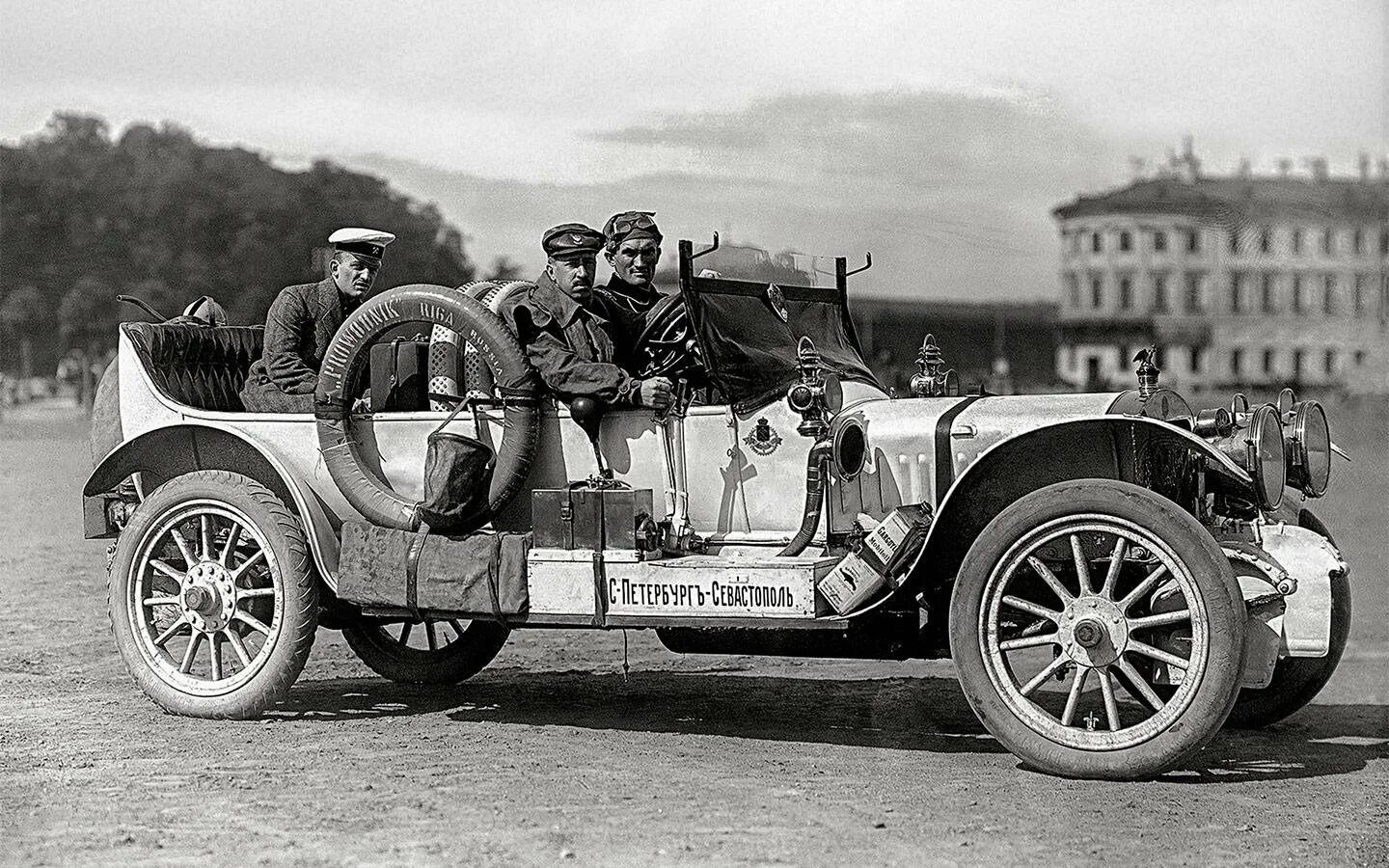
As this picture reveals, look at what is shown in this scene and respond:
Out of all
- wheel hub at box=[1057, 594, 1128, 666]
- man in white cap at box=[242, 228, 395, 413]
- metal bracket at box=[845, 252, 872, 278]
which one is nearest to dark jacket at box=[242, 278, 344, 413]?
man in white cap at box=[242, 228, 395, 413]

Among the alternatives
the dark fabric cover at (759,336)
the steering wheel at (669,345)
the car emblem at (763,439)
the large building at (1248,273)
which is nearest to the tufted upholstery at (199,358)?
the steering wheel at (669,345)

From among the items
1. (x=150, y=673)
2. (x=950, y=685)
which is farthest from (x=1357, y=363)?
(x=150, y=673)

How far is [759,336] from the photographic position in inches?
313

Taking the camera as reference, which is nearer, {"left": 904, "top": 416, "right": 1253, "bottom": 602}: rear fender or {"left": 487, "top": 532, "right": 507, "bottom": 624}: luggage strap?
{"left": 904, "top": 416, "right": 1253, "bottom": 602}: rear fender

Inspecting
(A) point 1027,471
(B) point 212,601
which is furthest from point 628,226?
(B) point 212,601

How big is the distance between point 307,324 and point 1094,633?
418cm

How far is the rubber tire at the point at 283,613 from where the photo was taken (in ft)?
25.9

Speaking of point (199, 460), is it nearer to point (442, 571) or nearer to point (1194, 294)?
point (442, 571)

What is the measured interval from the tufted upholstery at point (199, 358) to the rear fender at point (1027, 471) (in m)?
3.78

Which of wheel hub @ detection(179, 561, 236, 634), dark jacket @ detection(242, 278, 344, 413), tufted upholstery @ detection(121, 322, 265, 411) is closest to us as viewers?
wheel hub @ detection(179, 561, 236, 634)

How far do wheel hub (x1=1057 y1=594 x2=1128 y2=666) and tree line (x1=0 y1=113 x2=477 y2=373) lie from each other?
3920 centimetres

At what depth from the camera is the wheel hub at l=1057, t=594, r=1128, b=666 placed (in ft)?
21.4

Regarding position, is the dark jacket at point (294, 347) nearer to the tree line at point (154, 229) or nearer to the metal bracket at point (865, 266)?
the metal bracket at point (865, 266)

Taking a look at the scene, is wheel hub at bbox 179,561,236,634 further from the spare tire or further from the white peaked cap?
the white peaked cap
